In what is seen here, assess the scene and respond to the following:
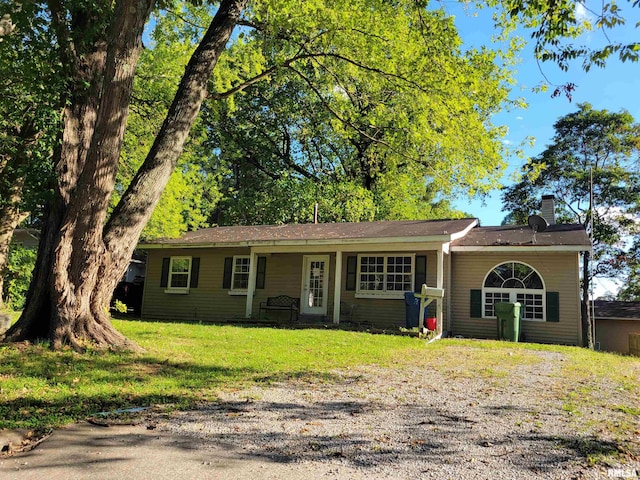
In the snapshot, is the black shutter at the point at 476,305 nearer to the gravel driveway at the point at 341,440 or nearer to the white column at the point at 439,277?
the white column at the point at 439,277

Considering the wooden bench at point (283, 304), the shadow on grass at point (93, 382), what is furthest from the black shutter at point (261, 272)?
the shadow on grass at point (93, 382)

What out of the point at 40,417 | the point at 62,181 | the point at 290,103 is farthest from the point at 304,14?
the point at 290,103

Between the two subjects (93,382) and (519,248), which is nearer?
(93,382)

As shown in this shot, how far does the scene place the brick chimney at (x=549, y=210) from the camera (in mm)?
16031

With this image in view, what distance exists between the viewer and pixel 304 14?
10.6 m

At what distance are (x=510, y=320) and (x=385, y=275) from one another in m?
3.88

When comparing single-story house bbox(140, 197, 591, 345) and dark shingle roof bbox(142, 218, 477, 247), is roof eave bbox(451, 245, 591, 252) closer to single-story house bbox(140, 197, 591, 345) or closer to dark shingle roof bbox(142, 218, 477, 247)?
single-story house bbox(140, 197, 591, 345)

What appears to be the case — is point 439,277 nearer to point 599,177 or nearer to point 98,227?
point 98,227

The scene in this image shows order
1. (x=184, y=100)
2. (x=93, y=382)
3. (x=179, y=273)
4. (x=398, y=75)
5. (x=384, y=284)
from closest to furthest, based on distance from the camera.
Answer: (x=93, y=382), (x=184, y=100), (x=398, y=75), (x=384, y=284), (x=179, y=273)

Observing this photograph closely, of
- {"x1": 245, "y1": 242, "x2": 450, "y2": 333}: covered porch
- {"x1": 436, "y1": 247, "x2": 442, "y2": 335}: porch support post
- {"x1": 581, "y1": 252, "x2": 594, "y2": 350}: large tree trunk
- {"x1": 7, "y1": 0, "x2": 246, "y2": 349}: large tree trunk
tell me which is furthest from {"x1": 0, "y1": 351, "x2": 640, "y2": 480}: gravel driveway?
{"x1": 581, "y1": 252, "x2": 594, "y2": 350}: large tree trunk

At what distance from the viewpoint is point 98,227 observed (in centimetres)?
666

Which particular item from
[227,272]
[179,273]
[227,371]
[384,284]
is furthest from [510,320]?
[179,273]

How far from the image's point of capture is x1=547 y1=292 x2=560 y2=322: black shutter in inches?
516

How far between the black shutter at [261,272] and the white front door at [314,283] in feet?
4.96
